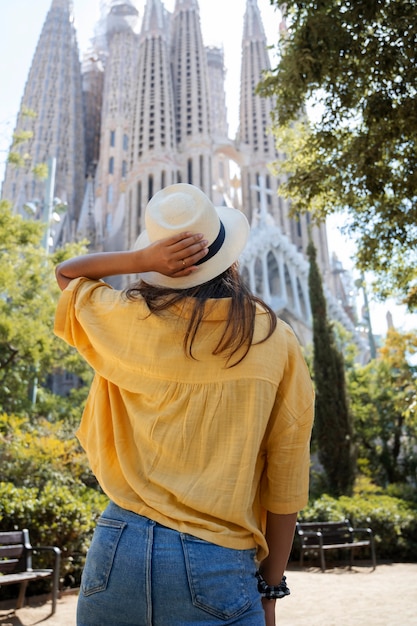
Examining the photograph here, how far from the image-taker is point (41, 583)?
566 centimetres

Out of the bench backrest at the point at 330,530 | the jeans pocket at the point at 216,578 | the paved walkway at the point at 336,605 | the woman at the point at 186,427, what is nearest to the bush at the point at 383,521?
the bench backrest at the point at 330,530

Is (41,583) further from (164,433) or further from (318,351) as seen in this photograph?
(318,351)

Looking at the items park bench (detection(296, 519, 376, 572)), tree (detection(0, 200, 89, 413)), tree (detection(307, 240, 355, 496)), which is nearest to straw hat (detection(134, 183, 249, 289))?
park bench (detection(296, 519, 376, 572))

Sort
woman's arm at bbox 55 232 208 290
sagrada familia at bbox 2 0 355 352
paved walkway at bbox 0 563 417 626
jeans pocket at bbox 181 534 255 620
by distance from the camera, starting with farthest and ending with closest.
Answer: sagrada familia at bbox 2 0 355 352
paved walkway at bbox 0 563 417 626
woman's arm at bbox 55 232 208 290
jeans pocket at bbox 181 534 255 620

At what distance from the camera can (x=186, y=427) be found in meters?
1.17

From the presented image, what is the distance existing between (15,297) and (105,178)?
37.9 meters

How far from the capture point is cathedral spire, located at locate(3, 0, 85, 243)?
153 ft

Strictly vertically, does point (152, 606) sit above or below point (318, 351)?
below

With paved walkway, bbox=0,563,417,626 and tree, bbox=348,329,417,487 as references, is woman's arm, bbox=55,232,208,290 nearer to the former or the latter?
paved walkway, bbox=0,563,417,626

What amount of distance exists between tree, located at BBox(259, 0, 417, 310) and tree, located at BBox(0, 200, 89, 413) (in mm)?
6811

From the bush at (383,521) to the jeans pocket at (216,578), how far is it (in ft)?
32.2

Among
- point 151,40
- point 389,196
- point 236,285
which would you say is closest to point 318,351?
point 389,196

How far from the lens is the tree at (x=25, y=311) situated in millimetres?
11984

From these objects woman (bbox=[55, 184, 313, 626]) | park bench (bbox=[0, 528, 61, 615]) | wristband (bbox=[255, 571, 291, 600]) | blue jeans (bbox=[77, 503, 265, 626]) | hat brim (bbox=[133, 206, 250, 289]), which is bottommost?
park bench (bbox=[0, 528, 61, 615])
